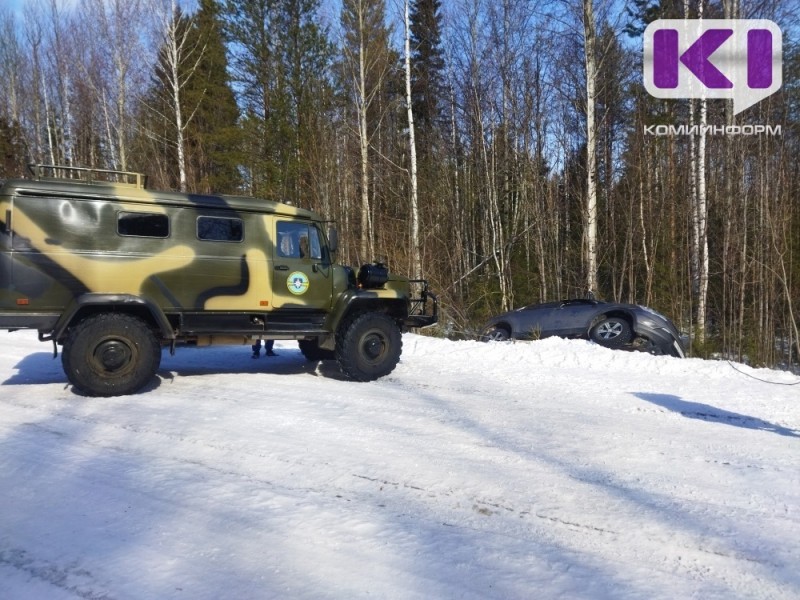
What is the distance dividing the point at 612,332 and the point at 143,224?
325 inches

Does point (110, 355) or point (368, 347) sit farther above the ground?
point (110, 355)

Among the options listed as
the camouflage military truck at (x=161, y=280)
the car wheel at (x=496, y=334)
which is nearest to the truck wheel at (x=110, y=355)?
the camouflage military truck at (x=161, y=280)

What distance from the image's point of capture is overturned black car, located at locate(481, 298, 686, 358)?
9883 mm

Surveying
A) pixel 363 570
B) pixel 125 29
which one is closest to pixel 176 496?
pixel 363 570

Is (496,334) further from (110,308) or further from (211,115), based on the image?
(211,115)

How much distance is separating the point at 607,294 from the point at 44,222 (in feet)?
51.1

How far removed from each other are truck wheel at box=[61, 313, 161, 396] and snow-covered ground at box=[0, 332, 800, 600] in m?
0.26

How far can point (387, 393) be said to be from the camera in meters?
6.57

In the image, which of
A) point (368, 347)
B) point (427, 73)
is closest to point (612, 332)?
point (368, 347)

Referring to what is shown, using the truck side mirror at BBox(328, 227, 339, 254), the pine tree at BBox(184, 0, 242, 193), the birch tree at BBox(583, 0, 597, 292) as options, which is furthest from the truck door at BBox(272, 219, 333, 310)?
the pine tree at BBox(184, 0, 242, 193)

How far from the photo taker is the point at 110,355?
6.09 m

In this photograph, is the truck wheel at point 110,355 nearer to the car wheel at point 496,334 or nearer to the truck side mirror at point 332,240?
the truck side mirror at point 332,240

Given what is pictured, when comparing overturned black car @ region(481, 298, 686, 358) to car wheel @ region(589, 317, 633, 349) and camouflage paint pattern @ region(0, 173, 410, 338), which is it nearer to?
car wheel @ region(589, 317, 633, 349)

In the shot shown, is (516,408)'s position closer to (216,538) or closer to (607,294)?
(216,538)
